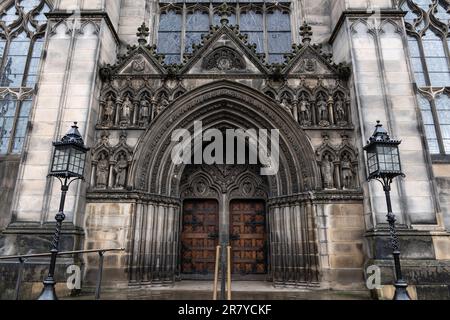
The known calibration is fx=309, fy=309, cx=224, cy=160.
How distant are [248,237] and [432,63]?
30.0ft

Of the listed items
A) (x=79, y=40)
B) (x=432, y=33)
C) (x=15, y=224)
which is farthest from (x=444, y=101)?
(x=15, y=224)

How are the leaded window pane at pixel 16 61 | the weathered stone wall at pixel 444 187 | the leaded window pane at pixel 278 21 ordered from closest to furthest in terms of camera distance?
the weathered stone wall at pixel 444 187 → the leaded window pane at pixel 16 61 → the leaded window pane at pixel 278 21

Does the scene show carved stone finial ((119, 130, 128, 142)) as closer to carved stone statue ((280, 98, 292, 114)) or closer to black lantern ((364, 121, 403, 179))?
carved stone statue ((280, 98, 292, 114))

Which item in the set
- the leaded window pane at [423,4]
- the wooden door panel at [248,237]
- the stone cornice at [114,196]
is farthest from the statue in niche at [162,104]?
the leaded window pane at [423,4]

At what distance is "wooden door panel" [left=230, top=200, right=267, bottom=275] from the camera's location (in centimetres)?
1022

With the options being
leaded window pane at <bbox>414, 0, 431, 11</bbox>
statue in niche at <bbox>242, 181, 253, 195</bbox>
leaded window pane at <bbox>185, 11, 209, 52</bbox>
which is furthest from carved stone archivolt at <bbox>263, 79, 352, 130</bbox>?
leaded window pane at <bbox>414, 0, 431, 11</bbox>

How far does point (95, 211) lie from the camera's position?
883 centimetres

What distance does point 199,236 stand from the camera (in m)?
10.4

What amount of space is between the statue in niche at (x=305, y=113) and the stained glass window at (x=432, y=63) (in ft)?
13.9

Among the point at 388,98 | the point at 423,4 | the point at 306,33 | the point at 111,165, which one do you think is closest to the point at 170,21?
the point at 306,33

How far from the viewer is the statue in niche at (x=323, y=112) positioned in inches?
377

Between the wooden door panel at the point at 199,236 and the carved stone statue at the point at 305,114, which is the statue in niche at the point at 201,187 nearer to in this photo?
the wooden door panel at the point at 199,236

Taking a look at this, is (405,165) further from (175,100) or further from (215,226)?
(175,100)

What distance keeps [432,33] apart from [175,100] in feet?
32.8
